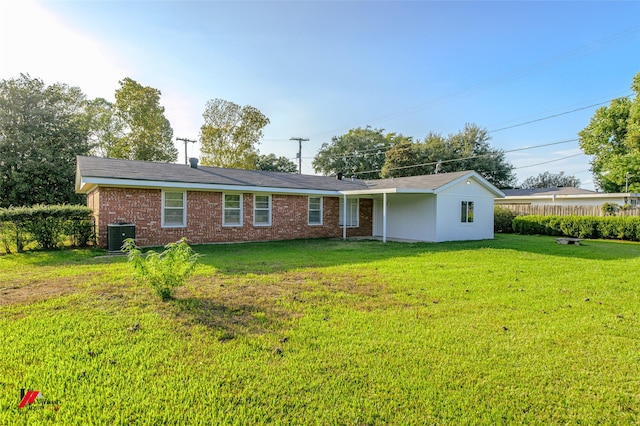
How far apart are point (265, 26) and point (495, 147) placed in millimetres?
32444

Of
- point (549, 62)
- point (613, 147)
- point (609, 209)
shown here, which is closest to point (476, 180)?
point (549, 62)

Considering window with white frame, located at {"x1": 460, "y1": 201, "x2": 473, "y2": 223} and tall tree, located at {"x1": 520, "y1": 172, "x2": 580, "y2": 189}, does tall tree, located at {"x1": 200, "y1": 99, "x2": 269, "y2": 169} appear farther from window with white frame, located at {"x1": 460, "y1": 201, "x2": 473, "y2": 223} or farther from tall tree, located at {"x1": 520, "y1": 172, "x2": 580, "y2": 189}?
tall tree, located at {"x1": 520, "y1": 172, "x2": 580, "y2": 189}

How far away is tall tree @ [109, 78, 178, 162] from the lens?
94.6 feet

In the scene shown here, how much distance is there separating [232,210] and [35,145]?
17207 millimetres

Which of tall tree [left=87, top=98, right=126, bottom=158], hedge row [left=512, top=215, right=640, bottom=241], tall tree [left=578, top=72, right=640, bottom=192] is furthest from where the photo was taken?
tall tree [left=87, top=98, right=126, bottom=158]

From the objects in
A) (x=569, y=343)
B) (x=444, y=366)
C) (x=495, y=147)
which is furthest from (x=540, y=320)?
(x=495, y=147)

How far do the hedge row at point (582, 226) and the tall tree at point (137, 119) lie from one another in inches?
1122

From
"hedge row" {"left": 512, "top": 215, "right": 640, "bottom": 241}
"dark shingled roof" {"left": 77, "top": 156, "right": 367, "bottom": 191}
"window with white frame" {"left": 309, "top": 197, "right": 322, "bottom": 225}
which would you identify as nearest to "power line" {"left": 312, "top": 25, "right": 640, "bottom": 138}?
"hedge row" {"left": 512, "top": 215, "right": 640, "bottom": 241}

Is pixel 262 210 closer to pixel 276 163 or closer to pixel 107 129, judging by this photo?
pixel 107 129

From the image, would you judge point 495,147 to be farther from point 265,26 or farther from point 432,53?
point 265,26

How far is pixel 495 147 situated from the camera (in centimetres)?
3762

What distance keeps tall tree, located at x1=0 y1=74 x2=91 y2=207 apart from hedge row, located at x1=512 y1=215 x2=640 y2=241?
28.6m

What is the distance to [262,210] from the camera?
14781 mm

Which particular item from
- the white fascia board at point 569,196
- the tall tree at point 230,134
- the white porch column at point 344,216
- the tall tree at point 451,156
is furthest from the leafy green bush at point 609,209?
the tall tree at point 230,134
